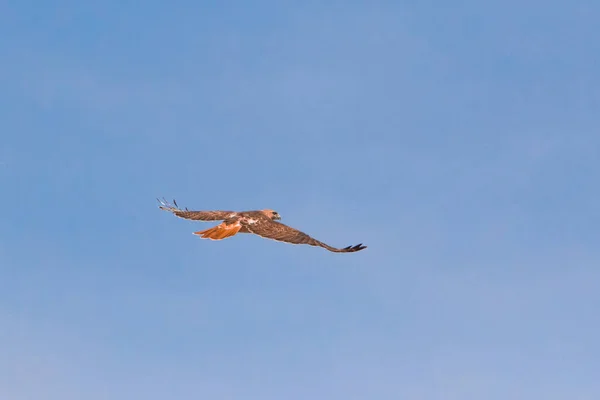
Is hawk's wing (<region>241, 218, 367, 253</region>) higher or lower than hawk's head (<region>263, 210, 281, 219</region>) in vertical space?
lower

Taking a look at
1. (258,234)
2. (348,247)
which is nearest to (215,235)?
(258,234)

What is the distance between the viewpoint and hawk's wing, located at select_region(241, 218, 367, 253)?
60531 millimetres

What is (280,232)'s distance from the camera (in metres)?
61.9

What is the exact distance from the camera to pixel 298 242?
60.7m

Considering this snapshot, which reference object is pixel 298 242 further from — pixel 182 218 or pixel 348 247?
pixel 182 218

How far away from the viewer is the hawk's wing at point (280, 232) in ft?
199

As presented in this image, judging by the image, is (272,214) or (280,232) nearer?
(280,232)

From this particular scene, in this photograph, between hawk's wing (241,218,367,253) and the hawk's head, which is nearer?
hawk's wing (241,218,367,253)

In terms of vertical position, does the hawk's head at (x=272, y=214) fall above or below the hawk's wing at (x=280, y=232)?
above

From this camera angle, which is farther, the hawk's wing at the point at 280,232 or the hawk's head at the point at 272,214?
the hawk's head at the point at 272,214

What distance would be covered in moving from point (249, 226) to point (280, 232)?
2.17 m

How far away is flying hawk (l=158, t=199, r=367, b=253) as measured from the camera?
61219mm

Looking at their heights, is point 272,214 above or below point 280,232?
above

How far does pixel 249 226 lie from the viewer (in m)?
62.6
